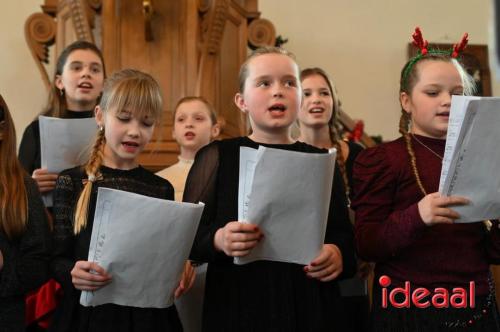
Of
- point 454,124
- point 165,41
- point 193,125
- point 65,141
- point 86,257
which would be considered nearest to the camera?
point 454,124

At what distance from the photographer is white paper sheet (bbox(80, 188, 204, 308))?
142 cm

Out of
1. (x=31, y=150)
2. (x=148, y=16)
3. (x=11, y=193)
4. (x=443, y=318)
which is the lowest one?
(x=443, y=318)

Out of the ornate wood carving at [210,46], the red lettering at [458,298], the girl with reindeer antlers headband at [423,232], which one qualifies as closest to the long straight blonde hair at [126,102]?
the girl with reindeer antlers headband at [423,232]

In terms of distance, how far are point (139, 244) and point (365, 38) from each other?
4911mm

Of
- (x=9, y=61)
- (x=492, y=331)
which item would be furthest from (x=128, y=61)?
(x=492, y=331)

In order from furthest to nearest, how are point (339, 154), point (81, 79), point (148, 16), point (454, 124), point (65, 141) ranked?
point (148, 16) < point (81, 79) < point (339, 154) < point (65, 141) < point (454, 124)

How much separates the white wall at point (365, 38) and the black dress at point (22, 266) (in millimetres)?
4372

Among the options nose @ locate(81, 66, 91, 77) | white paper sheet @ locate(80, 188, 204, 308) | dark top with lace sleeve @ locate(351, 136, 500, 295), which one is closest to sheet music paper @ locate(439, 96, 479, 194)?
dark top with lace sleeve @ locate(351, 136, 500, 295)

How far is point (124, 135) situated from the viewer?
1.77 metres

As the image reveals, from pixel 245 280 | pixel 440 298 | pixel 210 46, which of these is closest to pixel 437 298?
pixel 440 298

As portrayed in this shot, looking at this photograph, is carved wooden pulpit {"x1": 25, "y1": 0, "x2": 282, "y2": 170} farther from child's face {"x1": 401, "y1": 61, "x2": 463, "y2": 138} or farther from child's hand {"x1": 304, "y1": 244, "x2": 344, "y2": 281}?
child's hand {"x1": 304, "y1": 244, "x2": 344, "y2": 281}

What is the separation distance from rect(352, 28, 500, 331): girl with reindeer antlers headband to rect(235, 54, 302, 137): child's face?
0.25 m

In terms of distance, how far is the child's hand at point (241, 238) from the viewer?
1.42 meters

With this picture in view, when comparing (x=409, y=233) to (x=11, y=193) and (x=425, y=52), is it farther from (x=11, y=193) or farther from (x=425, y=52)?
(x=11, y=193)
